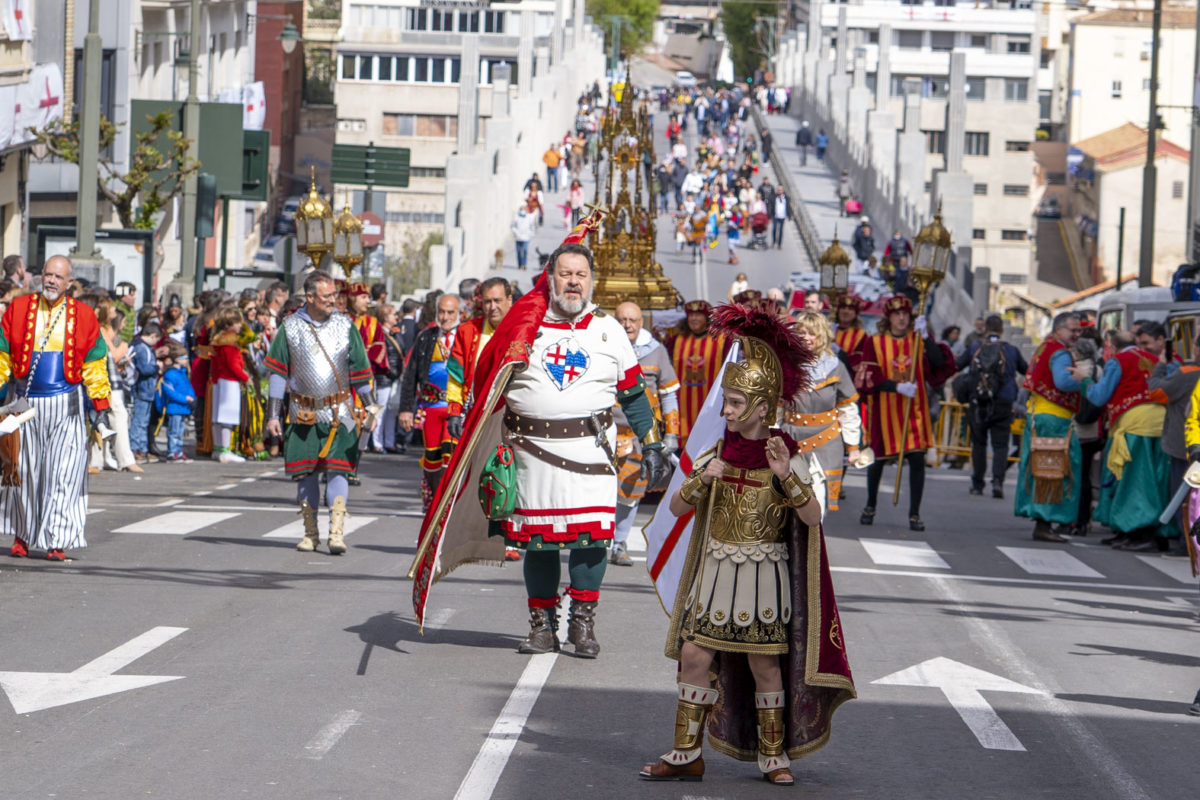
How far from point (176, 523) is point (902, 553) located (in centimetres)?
582

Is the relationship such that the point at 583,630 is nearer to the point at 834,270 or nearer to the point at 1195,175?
the point at 834,270

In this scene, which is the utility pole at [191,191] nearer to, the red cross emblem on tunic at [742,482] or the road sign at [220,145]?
the road sign at [220,145]

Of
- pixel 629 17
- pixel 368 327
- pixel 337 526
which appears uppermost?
pixel 629 17

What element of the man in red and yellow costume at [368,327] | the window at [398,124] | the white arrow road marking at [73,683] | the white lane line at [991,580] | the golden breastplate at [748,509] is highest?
the window at [398,124]

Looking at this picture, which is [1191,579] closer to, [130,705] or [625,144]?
[130,705]

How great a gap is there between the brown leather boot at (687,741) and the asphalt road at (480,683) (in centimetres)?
7

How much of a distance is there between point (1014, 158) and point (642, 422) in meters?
93.9

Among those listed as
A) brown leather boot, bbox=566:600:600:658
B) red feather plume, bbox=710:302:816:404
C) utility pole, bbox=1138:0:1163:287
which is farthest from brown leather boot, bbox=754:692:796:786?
utility pole, bbox=1138:0:1163:287

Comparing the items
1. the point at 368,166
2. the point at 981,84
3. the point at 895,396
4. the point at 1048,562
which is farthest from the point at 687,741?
the point at 981,84

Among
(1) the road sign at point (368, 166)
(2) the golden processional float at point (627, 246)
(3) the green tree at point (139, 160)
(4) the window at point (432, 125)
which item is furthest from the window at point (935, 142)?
(2) the golden processional float at point (627, 246)

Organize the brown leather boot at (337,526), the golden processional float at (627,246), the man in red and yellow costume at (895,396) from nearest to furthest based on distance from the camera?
the brown leather boot at (337,526)
the man in red and yellow costume at (895,396)
the golden processional float at (627,246)

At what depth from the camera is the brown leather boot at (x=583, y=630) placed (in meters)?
10.0

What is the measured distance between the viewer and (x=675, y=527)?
7.93 meters

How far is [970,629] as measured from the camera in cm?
1176
